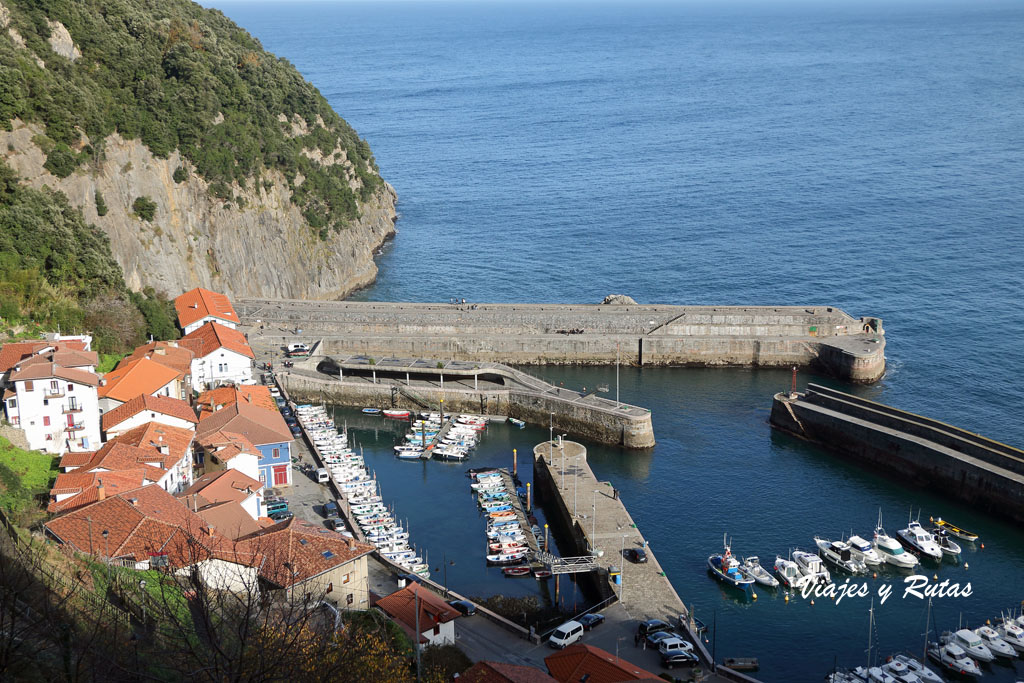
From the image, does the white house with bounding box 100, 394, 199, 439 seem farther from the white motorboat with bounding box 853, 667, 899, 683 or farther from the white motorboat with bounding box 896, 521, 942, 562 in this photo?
the white motorboat with bounding box 896, 521, 942, 562

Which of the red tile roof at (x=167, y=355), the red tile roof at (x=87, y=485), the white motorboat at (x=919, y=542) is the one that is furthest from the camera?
the red tile roof at (x=167, y=355)

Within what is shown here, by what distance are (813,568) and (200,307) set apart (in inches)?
1827

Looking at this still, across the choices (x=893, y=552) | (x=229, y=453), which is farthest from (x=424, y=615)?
(x=893, y=552)

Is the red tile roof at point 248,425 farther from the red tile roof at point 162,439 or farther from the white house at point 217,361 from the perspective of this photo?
the white house at point 217,361

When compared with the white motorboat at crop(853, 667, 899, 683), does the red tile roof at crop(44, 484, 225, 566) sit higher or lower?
higher

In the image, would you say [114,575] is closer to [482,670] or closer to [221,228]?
[482,670]

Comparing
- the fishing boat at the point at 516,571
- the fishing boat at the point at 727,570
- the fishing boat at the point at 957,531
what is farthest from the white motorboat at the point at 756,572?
the fishing boat at the point at 957,531

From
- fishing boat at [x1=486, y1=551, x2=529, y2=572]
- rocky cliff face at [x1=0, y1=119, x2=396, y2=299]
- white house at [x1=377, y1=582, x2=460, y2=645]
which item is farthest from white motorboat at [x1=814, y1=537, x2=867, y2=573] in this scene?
rocky cliff face at [x1=0, y1=119, x2=396, y2=299]

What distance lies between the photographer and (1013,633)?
134 ft

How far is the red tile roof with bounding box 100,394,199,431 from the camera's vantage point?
176 ft

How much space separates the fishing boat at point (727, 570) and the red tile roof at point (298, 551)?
16428mm

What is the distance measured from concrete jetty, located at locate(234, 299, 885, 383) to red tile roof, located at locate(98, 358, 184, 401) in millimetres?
16802

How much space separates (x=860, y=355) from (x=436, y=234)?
55371 millimetres

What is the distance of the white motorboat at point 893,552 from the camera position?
47.7 meters
